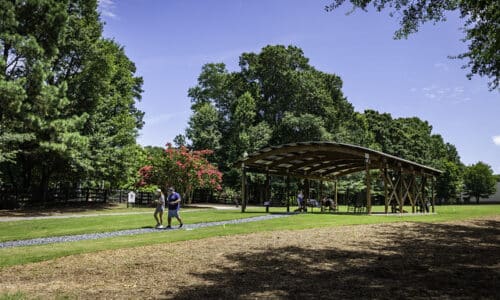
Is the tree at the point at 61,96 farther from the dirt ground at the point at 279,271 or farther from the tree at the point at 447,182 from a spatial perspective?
the tree at the point at 447,182

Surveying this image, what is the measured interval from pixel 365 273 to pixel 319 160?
1869cm

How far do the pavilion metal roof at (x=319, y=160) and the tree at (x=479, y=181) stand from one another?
5792 centimetres

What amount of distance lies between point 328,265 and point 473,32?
8854mm

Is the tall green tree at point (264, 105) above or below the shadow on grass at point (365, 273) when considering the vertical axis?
above

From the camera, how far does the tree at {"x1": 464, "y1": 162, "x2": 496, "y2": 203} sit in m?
75.2

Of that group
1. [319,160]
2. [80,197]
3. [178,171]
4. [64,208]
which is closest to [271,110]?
[178,171]

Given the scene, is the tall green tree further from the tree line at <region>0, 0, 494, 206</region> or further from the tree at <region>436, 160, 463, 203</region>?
the tree at <region>436, 160, 463, 203</region>

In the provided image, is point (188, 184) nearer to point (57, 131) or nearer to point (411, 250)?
point (57, 131)

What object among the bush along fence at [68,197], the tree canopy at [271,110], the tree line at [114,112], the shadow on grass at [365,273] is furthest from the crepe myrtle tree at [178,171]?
the shadow on grass at [365,273]

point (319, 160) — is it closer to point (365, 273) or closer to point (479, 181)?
point (365, 273)

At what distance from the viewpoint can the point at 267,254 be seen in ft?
28.8

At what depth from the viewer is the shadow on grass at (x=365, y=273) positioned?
5695mm

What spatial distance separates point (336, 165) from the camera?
28.1 meters

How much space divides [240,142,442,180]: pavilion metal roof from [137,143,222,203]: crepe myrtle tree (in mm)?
8270
